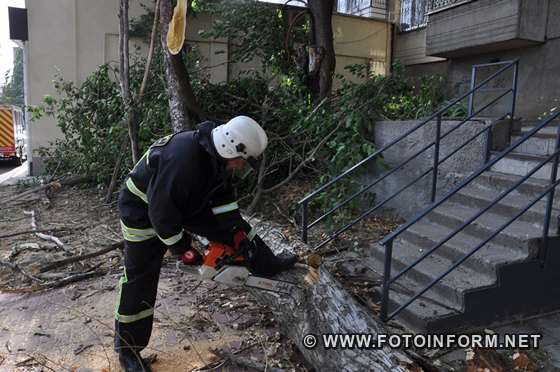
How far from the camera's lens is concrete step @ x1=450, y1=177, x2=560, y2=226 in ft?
12.5

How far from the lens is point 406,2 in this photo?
13148 mm

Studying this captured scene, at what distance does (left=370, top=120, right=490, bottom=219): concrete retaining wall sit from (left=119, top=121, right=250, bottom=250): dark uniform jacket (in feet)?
10.2

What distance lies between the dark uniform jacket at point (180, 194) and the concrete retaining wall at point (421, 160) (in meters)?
3.10

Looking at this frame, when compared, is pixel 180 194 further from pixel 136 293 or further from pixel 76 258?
pixel 76 258

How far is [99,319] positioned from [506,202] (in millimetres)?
3769

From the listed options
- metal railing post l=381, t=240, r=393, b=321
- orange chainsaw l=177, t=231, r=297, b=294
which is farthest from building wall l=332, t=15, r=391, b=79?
orange chainsaw l=177, t=231, r=297, b=294

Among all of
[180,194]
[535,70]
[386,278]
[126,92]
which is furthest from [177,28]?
[535,70]

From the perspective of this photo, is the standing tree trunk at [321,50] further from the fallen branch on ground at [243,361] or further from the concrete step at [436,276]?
the fallen branch on ground at [243,361]

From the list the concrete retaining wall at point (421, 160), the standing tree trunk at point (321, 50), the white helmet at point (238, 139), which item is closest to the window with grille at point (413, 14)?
the standing tree trunk at point (321, 50)

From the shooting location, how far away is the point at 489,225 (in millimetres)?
3979

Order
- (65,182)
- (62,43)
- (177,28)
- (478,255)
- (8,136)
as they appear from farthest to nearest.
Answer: (8,136), (62,43), (65,182), (177,28), (478,255)

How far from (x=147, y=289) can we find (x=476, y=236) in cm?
284

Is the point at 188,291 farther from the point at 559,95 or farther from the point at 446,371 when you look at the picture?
the point at 559,95

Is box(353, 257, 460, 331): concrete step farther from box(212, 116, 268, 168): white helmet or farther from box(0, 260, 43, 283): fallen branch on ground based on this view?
box(0, 260, 43, 283): fallen branch on ground
